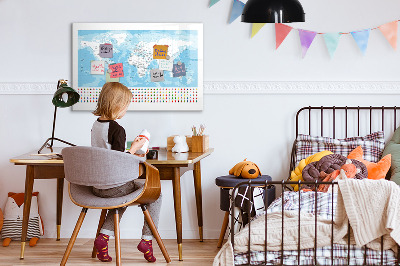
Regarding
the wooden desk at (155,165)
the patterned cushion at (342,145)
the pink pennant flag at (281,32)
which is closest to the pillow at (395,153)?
the patterned cushion at (342,145)

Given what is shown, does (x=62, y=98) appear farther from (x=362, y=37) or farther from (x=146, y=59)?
(x=362, y=37)

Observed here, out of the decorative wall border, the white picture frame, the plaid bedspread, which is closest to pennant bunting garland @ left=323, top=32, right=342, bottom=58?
the decorative wall border

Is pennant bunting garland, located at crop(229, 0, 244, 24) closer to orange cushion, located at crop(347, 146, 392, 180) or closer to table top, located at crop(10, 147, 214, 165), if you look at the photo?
table top, located at crop(10, 147, 214, 165)

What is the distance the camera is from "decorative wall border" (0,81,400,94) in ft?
14.0

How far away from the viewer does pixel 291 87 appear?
14.1ft

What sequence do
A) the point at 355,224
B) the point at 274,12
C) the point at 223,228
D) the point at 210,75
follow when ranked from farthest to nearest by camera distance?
the point at 210,75
the point at 223,228
the point at 274,12
the point at 355,224

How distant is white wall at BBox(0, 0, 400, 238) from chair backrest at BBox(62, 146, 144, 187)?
44.3 inches

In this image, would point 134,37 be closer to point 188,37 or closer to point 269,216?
point 188,37

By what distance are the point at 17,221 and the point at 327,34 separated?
2.54 meters

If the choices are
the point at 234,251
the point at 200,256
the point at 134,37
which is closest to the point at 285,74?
the point at 134,37

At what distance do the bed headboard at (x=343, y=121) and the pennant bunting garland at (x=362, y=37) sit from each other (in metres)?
0.44

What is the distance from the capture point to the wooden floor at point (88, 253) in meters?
3.67

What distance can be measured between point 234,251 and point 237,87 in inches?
63.5

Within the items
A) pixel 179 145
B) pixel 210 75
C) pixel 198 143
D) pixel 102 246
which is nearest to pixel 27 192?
pixel 102 246
